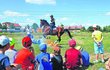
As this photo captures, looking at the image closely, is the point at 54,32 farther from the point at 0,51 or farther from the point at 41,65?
the point at 0,51

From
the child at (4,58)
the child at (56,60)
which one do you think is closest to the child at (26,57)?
the child at (4,58)

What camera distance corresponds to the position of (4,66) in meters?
5.77

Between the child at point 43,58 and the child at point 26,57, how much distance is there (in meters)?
0.96

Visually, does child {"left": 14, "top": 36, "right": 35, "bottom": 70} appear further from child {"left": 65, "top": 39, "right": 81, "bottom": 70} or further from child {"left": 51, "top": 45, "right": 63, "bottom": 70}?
child {"left": 65, "top": 39, "right": 81, "bottom": 70}

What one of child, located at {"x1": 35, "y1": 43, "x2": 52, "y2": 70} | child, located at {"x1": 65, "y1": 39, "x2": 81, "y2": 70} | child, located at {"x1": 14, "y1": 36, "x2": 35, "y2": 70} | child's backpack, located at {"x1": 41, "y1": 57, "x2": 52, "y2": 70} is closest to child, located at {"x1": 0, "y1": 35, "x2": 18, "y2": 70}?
child, located at {"x1": 14, "y1": 36, "x2": 35, "y2": 70}

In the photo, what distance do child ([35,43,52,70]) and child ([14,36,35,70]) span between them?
3.16 ft

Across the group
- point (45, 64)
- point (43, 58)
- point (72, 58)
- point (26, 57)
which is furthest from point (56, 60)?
point (26, 57)

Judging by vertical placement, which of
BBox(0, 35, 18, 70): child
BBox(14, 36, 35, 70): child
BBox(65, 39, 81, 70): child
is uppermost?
BBox(0, 35, 18, 70): child

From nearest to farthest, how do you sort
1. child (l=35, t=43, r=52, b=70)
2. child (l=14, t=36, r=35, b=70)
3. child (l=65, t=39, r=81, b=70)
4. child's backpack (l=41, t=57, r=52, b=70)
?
child (l=14, t=36, r=35, b=70)
child (l=35, t=43, r=52, b=70)
child's backpack (l=41, t=57, r=52, b=70)
child (l=65, t=39, r=81, b=70)

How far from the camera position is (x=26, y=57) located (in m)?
7.85

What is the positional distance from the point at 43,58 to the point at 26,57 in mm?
1227

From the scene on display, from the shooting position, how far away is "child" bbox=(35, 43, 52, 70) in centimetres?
Answer: 895

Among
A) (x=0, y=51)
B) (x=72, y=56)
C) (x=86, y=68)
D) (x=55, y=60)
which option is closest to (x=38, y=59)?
(x=55, y=60)

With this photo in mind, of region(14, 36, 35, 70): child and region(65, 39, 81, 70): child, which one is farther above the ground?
region(14, 36, 35, 70): child
